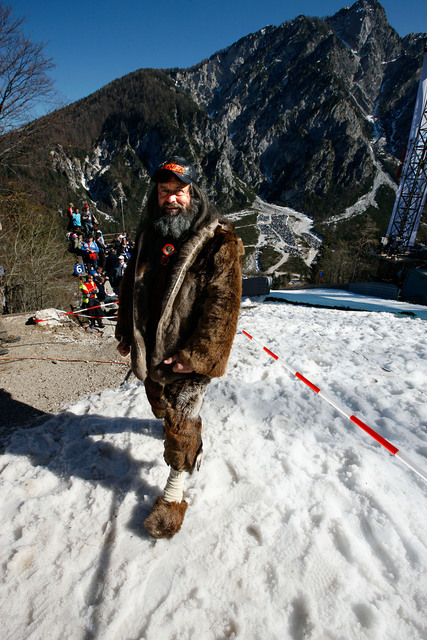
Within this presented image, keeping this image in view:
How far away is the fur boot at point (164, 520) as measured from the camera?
194 cm

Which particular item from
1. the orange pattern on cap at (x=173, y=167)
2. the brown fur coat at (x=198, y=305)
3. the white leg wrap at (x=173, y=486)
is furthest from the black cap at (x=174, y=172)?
the white leg wrap at (x=173, y=486)

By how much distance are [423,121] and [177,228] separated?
2469 cm

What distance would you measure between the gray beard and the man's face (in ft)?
0.09

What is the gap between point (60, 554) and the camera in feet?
6.21

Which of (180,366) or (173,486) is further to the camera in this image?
(173,486)

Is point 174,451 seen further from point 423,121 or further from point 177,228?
point 423,121

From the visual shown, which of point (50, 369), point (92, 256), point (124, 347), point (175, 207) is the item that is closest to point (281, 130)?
point (92, 256)

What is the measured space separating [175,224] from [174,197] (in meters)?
0.18

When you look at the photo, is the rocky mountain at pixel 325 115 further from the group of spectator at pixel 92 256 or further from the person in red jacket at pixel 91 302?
the person in red jacket at pixel 91 302

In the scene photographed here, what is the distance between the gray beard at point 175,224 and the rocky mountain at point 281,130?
130507mm

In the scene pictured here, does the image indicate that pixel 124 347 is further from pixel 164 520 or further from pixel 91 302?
pixel 91 302

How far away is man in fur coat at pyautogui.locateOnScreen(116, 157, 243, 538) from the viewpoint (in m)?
1.84

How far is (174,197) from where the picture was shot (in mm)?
1959

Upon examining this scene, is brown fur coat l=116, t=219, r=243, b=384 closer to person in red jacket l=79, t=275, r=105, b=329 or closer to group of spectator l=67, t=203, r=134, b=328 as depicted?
person in red jacket l=79, t=275, r=105, b=329
